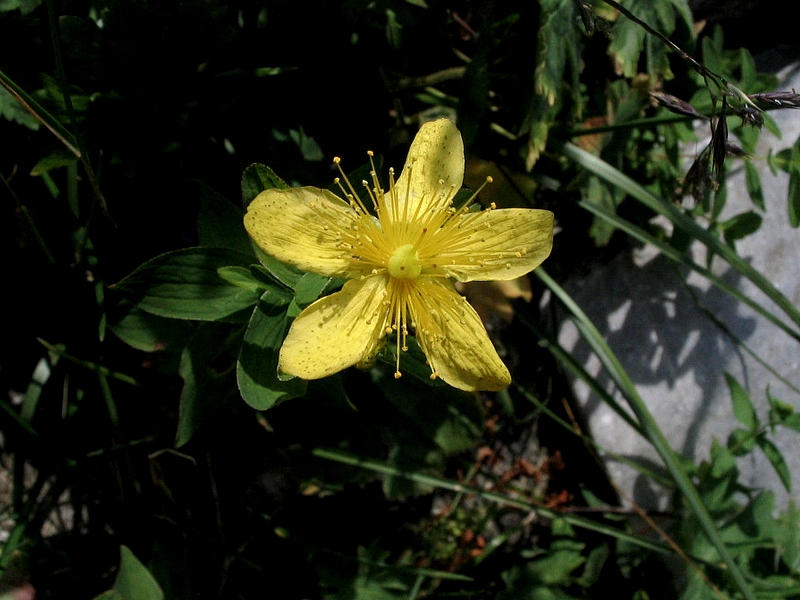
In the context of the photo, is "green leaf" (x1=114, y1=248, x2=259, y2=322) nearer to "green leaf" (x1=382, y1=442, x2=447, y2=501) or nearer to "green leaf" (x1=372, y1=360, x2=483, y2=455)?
"green leaf" (x1=372, y1=360, x2=483, y2=455)

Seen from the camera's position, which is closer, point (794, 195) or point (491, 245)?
point (491, 245)

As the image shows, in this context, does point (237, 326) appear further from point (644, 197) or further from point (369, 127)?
point (644, 197)

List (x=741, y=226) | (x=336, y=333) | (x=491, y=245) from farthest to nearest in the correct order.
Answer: (x=741, y=226) → (x=491, y=245) → (x=336, y=333)

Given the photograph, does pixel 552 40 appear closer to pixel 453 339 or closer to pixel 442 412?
pixel 453 339

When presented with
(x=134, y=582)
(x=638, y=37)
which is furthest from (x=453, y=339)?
(x=134, y=582)

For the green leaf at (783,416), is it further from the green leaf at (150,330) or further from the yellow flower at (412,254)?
the green leaf at (150,330)
